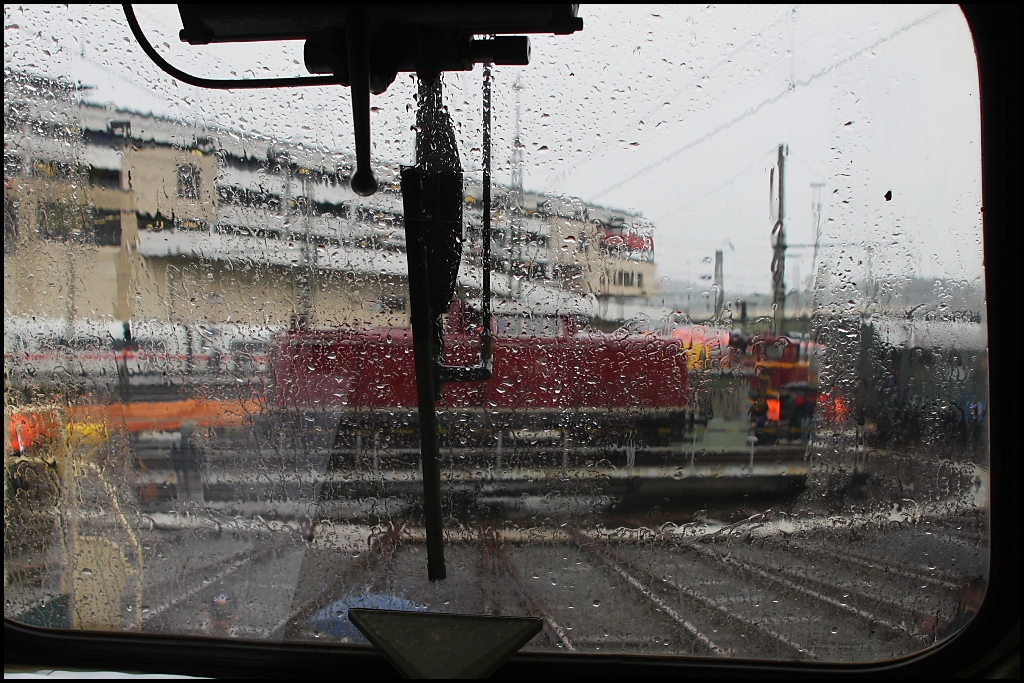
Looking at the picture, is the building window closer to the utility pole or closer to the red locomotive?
the red locomotive

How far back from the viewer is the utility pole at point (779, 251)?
1.15 m

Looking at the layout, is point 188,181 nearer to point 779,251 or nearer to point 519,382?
point 519,382

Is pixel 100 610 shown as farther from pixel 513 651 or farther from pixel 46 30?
pixel 46 30

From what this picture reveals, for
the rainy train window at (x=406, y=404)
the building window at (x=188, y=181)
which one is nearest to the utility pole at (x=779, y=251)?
the rainy train window at (x=406, y=404)

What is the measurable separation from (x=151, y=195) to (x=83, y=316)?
11.0 inches

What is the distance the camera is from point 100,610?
4.15ft

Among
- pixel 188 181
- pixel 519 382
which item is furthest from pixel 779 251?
pixel 188 181

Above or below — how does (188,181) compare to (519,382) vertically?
above

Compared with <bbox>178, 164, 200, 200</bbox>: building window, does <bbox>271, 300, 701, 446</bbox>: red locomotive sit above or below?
below

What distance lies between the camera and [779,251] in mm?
1198

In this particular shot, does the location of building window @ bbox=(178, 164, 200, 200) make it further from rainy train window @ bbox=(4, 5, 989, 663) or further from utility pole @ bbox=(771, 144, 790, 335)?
utility pole @ bbox=(771, 144, 790, 335)

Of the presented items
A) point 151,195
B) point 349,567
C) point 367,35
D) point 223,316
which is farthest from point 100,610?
point 367,35

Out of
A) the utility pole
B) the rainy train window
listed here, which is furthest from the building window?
the utility pole

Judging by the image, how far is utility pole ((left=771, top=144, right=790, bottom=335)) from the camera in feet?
3.77
